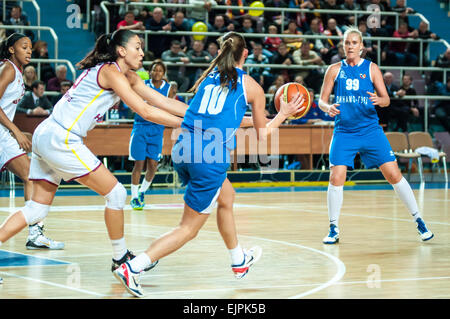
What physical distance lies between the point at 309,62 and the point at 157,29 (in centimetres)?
363

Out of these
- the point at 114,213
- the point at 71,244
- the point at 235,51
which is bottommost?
the point at 71,244

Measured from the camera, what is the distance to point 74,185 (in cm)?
1494

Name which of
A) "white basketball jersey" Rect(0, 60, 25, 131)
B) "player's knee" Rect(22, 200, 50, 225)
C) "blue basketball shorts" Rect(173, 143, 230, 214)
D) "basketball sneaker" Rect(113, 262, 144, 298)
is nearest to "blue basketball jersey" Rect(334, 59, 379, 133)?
"blue basketball shorts" Rect(173, 143, 230, 214)

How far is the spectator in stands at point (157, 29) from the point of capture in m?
16.8

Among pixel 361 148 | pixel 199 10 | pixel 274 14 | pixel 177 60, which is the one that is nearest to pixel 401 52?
pixel 274 14

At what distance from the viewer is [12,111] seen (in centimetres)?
679

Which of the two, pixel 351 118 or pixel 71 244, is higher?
pixel 351 118

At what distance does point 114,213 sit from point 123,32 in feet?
4.27

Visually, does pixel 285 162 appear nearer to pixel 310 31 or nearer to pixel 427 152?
pixel 427 152

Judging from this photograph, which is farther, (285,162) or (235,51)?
(285,162)

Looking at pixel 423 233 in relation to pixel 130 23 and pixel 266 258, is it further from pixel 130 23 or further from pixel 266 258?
pixel 130 23

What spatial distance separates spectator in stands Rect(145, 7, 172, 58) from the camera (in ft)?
55.2
